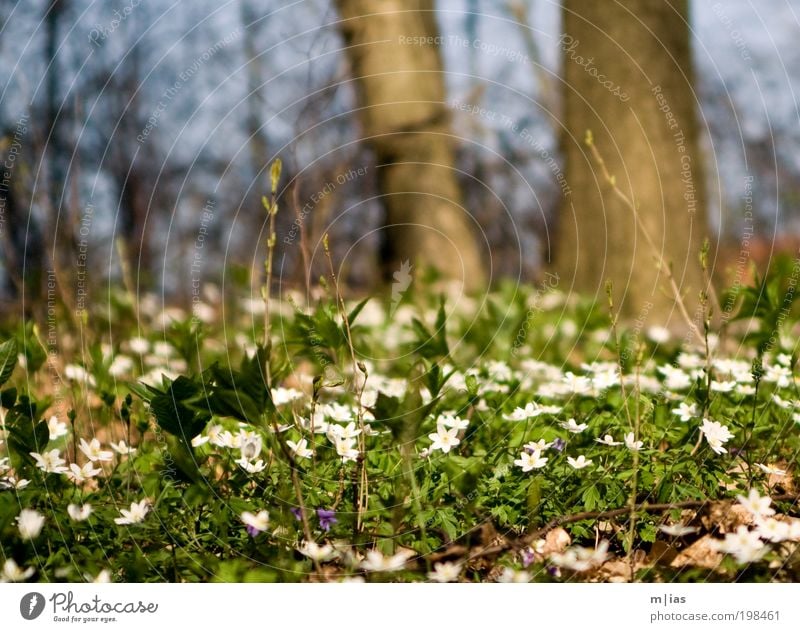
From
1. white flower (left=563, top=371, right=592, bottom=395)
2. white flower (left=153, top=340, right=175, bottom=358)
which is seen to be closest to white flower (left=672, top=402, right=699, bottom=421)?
white flower (left=563, top=371, right=592, bottom=395)

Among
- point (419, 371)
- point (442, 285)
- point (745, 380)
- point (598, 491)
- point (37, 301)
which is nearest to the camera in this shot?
point (598, 491)

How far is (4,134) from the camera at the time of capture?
3.56m

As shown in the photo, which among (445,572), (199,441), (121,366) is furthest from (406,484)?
(121,366)

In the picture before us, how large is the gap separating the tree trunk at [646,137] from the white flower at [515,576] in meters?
2.57

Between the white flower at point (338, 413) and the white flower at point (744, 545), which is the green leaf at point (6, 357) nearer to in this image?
the white flower at point (338, 413)

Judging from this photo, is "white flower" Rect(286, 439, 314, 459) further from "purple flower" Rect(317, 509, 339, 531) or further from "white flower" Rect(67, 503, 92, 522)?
"white flower" Rect(67, 503, 92, 522)

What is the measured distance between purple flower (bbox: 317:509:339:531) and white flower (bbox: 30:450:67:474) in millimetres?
550

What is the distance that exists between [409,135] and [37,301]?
2.65 m

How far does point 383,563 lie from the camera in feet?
4.82

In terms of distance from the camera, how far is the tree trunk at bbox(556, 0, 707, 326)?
3.88 meters

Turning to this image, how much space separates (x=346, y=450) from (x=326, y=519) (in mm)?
187
